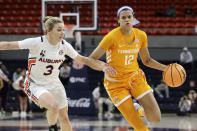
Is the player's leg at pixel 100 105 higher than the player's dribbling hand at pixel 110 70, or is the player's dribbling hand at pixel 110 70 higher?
the player's dribbling hand at pixel 110 70

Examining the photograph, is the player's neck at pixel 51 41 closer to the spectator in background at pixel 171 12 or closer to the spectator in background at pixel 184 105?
the spectator in background at pixel 184 105

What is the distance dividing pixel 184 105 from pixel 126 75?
9.51 metres

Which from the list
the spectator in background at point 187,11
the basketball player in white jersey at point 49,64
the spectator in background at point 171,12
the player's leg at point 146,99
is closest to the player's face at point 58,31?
the basketball player in white jersey at point 49,64

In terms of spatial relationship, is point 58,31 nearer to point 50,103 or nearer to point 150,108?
point 50,103

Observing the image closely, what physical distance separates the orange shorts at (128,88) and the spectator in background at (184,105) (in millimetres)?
9153

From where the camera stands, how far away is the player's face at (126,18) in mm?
5633

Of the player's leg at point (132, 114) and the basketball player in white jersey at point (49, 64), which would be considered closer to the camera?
the player's leg at point (132, 114)

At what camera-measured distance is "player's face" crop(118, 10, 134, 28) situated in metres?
5.63

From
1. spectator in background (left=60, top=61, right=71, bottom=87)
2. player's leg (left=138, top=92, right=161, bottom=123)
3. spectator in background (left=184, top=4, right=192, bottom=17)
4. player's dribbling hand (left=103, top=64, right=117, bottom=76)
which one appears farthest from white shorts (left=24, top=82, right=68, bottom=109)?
spectator in background (left=184, top=4, right=192, bottom=17)

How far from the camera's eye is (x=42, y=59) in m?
5.75

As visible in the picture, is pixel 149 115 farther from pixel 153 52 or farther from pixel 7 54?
pixel 7 54

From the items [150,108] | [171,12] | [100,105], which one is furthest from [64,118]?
[171,12]

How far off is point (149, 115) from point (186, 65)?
11079mm

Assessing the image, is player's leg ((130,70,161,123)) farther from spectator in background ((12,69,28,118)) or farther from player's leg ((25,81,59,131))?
spectator in background ((12,69,28,118))
